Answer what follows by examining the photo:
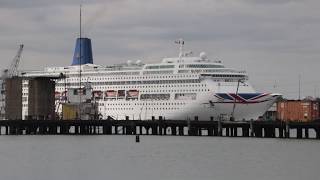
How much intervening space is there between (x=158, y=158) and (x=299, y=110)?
222 ft

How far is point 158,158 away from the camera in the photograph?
88.5 metres

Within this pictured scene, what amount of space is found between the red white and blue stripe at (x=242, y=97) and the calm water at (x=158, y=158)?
36397 millimetres

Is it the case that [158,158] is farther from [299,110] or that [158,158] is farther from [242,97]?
[242,97]

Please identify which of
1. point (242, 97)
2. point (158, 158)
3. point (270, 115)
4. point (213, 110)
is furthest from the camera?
point (270, 115)

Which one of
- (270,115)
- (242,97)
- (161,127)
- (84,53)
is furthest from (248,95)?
(84,53)

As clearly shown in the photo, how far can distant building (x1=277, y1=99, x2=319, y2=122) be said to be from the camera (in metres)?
151

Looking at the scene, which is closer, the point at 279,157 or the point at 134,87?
the point at 279,157

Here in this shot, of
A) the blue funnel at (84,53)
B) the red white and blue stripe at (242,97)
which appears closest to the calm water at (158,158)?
the red white and blue stripe at (242,97)

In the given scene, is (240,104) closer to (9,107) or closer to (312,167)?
(9,107)

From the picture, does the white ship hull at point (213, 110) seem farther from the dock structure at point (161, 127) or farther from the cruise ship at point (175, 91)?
the dock structure at point (161, 127)

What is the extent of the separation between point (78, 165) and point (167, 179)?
39.7 ft

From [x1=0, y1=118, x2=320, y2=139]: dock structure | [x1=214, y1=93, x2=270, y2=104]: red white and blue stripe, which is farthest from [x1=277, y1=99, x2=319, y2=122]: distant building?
[x1=0, y1=118, x2=320, y2=139]: dock structure

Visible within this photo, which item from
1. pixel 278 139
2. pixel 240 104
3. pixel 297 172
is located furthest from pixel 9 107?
pixel 297 172

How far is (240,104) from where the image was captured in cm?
15688
